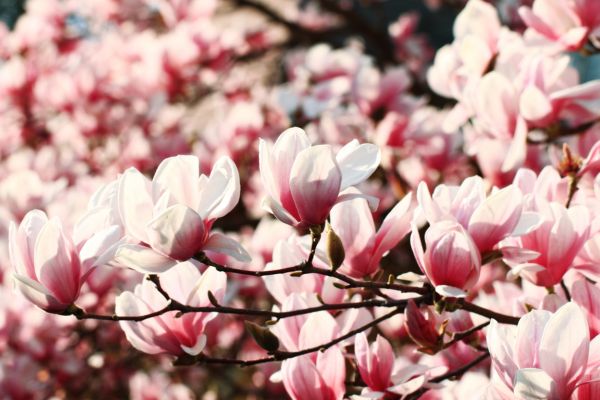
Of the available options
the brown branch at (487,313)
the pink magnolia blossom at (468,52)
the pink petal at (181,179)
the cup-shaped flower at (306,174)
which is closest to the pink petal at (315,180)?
the cup-shaped flower at (306,174)

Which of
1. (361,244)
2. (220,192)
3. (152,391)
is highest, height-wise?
(220,192)

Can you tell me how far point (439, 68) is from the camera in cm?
135

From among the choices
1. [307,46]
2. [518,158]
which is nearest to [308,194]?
[518,158]

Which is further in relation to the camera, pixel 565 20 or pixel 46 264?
pixel 565 20

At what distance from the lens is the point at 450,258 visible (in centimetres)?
75

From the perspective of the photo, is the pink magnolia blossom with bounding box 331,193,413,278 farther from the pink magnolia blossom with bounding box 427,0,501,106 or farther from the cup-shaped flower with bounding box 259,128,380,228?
the pink magnolia blossom with bounding box 427,0,501,106

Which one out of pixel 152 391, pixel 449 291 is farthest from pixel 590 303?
pixel 152 391

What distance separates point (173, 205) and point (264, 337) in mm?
207

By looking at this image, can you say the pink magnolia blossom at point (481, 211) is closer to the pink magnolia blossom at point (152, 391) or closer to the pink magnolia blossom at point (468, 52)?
the pink magnolia blossom at point (468, 52)

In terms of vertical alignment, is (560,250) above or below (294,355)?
above

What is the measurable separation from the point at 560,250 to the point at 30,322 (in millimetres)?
Answer: 1481

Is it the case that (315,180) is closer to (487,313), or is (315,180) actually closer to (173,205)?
(173,205)

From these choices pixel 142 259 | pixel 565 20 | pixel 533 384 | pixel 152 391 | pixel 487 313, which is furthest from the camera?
pixel 152 391

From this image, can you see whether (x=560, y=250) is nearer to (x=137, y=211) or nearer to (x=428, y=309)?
(x=428, y=309)
